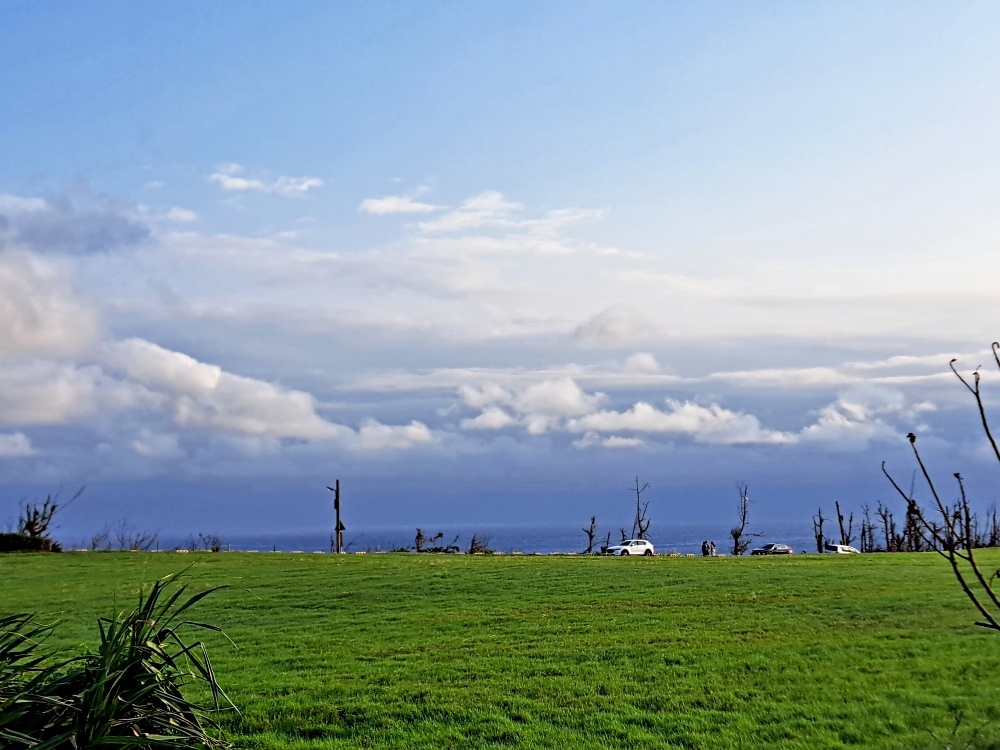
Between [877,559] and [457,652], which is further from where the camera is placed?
[877,559]

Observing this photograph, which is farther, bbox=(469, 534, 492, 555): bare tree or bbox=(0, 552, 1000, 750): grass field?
bbox=(469, 534, 492, 555): bare tree

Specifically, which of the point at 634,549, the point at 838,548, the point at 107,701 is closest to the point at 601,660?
the point at 107,701

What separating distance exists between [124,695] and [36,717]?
50cm

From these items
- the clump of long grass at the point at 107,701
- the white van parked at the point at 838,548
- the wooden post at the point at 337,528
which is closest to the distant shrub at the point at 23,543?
the wooden post at the point at 337,528

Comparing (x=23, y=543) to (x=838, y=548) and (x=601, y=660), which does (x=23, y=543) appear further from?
(x=838, y=548)

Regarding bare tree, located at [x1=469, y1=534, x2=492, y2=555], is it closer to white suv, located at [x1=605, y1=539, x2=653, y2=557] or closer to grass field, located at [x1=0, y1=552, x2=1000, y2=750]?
white suv, located at [x1=605, y1=539, x2=653, y2=557]

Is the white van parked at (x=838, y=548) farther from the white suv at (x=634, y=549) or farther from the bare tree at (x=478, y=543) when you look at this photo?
the bare tree at (x=478, y=543)

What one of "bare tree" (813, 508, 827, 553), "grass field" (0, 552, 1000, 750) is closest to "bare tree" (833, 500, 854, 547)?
"bare tree" (813, 508, 827, 553)

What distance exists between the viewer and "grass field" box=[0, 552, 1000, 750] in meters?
8.96

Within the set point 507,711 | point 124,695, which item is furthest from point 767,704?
point 124,695

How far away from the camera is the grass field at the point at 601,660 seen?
29.4 ft

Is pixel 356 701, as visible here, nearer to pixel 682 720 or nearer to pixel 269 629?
pixel 682 720

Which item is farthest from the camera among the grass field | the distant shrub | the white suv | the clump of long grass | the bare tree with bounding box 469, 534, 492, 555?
the bare tree with bounding box 469, 534, 492, 555

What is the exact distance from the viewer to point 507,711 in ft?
31.6
